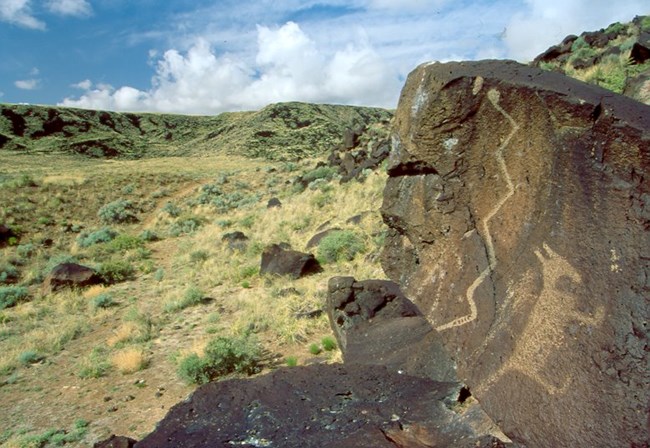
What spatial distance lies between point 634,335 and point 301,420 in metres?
2.55

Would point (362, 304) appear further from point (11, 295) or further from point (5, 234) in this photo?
point (5, 234)

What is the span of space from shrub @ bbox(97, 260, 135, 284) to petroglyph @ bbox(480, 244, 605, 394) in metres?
12.9

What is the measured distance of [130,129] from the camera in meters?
79.0

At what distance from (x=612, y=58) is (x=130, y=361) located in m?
15.8

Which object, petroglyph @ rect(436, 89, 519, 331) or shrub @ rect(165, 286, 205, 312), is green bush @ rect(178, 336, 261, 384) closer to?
shrub @ rect(165, 286, 205, 312)

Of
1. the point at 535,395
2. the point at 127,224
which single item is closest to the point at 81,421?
the point at 535,395

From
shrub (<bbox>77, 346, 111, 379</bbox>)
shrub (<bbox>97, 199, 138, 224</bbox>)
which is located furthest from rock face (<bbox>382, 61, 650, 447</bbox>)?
shrub (<bbox>97, 199, 138, 224</bbox>)

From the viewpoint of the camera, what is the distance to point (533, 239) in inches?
153

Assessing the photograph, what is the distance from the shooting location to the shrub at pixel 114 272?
47.1 feet

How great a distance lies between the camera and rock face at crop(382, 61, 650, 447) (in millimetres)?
3234

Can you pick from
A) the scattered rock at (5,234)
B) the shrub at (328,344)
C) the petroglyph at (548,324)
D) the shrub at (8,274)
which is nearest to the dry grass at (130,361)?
the shrub at (328,344)

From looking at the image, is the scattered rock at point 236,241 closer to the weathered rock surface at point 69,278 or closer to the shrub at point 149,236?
the weathered rock surface at point 69,278

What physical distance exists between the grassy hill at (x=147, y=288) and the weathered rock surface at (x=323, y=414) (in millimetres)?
2625

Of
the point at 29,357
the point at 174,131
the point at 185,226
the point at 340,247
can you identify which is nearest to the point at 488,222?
the point at 340,247
